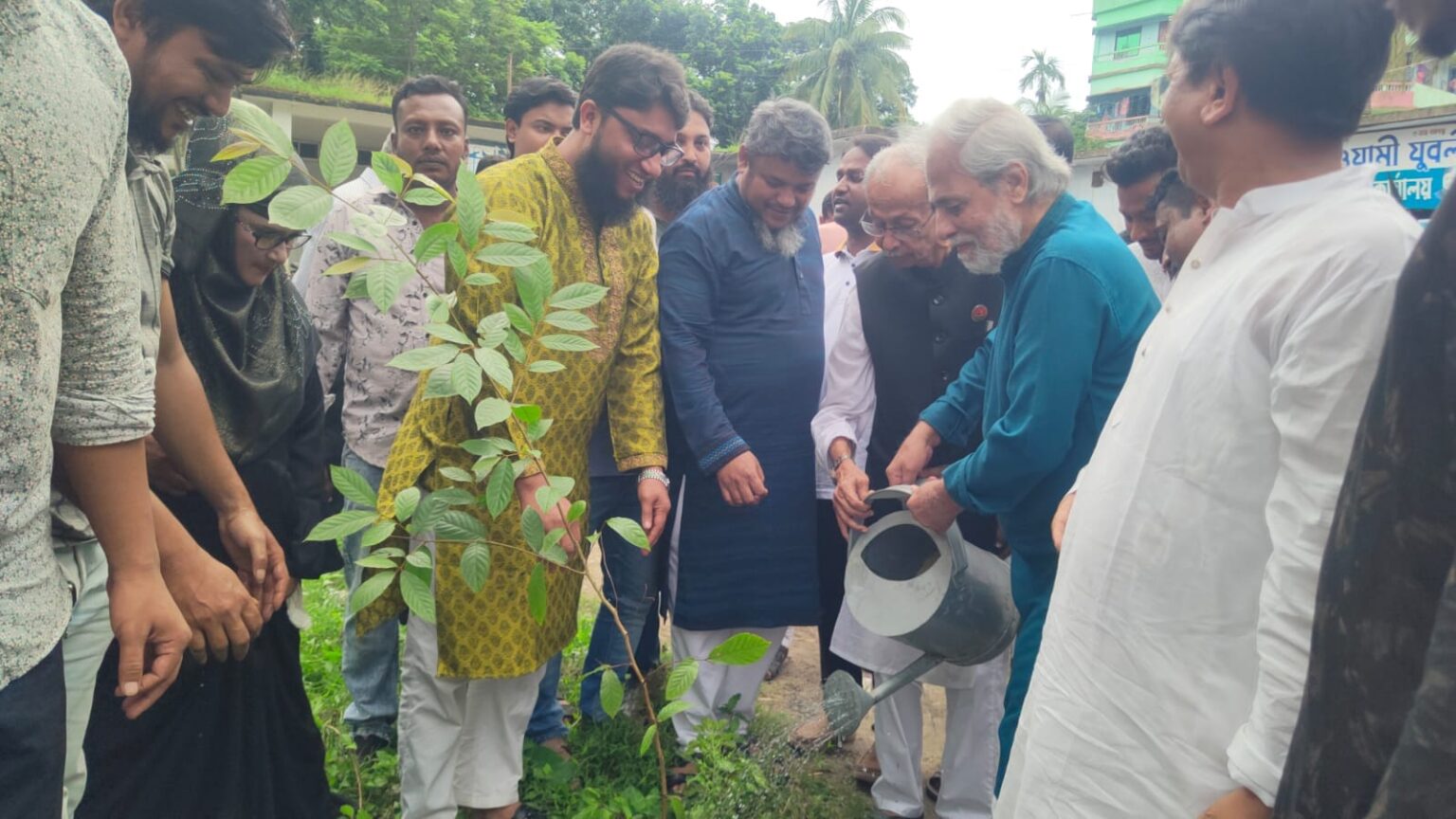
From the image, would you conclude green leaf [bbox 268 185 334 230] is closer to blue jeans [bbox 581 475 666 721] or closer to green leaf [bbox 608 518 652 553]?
green leaf [bbox 608 518 652 553]

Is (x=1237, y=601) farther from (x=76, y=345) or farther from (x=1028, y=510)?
(x=76, y=345)

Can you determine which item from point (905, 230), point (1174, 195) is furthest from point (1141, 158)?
point (905, 230)

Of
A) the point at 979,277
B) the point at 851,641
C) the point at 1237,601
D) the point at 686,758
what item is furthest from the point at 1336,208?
the point at 686,758

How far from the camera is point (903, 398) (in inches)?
121

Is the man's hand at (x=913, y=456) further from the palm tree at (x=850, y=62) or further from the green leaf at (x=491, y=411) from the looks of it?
the palm tree at (x=850, y=62)

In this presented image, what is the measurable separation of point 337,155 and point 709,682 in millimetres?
2127

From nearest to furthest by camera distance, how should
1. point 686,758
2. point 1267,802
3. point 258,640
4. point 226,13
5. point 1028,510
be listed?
point 1267,802 → point 226,13 → point 258,640 → point 1028,510 → point 686,758

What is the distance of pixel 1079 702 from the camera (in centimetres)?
143

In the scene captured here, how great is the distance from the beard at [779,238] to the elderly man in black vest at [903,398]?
256mm

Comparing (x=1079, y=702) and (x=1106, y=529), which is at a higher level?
(x=1106, y=529)

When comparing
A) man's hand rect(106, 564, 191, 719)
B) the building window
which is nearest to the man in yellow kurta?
man's hand rect(106, 564, 191, 719)

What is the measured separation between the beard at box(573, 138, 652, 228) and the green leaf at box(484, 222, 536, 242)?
1030mm

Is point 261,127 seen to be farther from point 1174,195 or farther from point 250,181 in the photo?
point 1174,195

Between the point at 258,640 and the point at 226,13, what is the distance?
1.28 meters
